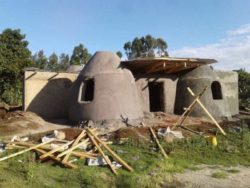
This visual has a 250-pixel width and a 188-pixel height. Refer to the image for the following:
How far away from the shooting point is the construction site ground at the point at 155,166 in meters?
8.15

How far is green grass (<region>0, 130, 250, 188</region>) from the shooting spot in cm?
809

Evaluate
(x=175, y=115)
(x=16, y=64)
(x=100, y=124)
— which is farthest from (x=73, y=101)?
(x=16, y=64)

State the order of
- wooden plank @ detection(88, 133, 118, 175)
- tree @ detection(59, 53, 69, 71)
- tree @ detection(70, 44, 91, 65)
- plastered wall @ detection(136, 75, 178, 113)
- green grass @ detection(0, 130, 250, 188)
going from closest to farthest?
green grass @ detection(0, 130, 250, 188), wooden plank @ detection(88, 133, 118, 175), plastered wall @ detection(136, 75, 178, 113), tree @ detection(70, 44, 91, 65), tree @ detection(59, 53, 69, 71)

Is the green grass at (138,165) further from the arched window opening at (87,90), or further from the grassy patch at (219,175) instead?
the arched window opening at (87,90)

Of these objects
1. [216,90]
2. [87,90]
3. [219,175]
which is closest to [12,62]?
[87,90]

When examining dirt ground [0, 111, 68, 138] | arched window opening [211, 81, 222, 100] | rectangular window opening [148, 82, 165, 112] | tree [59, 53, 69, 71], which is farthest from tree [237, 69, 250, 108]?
tree [59, 53, 69, 71]

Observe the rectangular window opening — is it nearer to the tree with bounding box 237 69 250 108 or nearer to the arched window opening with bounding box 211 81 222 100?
the arched window opening with bounding box 211 81 222 100

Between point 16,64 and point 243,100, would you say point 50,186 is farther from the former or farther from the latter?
point 243,100

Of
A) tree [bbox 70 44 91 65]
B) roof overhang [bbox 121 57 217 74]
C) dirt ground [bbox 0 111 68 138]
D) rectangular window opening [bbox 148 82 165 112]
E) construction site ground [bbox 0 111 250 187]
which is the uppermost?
tree [bbox 70 44 91 65]

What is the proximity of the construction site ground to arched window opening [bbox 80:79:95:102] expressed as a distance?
2.94 m

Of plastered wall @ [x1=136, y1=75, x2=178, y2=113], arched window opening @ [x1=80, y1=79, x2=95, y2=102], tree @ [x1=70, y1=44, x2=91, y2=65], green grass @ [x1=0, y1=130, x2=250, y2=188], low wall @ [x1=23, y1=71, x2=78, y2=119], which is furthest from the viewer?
tree @ [x1=70, y1=44, x2=91, y2=65]

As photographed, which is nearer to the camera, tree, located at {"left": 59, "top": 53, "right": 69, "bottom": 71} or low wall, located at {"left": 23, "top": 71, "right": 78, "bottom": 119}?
low wall, located at {"left": 23, "top": 71, "right": 78, "bottom": 119}

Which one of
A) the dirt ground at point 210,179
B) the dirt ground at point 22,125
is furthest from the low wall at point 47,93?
the dirt ground at point 210,179

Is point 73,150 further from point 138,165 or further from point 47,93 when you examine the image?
point 47,93
